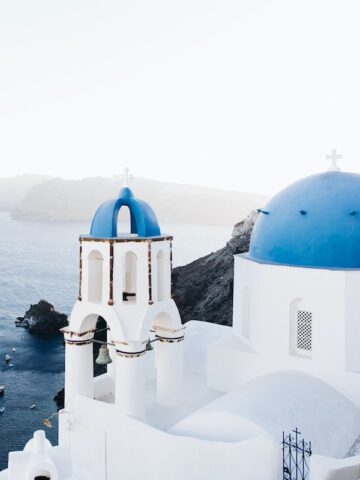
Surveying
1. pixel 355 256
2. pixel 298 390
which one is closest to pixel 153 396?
pixel 298 390

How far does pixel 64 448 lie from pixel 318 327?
5.77m

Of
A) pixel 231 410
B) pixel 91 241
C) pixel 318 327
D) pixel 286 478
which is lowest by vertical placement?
pixel 286 478

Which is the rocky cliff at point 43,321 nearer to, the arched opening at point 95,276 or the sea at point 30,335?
the sea at point 30,335

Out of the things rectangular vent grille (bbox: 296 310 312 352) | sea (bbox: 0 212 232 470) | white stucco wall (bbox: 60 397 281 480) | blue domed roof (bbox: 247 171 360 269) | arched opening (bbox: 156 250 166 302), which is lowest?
sea (bbox: 0 212 232 470)

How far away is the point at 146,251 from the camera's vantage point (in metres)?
A: 10.1

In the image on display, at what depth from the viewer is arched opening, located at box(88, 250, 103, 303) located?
33.7 feet

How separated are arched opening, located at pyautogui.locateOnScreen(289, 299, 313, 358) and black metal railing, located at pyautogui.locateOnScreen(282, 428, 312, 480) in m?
2.67

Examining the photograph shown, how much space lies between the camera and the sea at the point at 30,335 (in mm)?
28031

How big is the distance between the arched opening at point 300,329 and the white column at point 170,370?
2450 mm

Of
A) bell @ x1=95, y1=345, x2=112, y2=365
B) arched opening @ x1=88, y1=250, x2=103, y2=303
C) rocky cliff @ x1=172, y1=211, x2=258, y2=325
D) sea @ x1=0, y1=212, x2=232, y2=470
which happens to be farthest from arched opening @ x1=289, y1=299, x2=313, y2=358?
rocky cliff @ x1=172, y1=211, x2=258, y2=325

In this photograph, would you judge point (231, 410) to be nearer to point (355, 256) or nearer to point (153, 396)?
point (153, 396)

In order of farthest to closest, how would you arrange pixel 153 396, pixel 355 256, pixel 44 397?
1. pixel 44 397
2. pixel 153 396
3. pixel 355 256

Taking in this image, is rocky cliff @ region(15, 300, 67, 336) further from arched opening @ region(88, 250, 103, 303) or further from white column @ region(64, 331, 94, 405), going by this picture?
arched opening @ region(88, 250, 103, 303)

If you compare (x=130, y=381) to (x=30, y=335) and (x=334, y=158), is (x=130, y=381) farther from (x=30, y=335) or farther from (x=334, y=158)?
(x=30, y=335)
